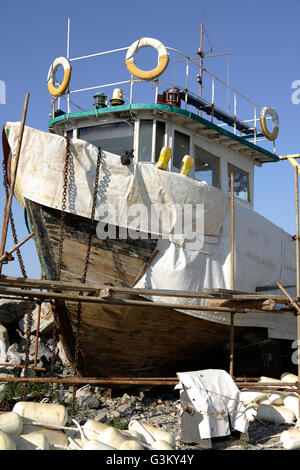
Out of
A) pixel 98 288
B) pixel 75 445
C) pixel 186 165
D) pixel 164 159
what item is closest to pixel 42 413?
pixel 75 445

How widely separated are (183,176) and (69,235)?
6.69 feet

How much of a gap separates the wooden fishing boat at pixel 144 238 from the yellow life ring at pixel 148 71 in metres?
0.02

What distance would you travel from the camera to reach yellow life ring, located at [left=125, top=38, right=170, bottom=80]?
822cm

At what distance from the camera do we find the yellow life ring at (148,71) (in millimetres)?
8219

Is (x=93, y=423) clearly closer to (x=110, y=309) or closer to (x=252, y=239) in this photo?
(x=110, y=309)

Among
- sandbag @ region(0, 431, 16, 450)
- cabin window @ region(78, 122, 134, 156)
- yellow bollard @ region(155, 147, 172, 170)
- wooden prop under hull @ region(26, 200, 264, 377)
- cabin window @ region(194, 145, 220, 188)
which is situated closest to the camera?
sandbag @ region(0, 431, 16, 450)

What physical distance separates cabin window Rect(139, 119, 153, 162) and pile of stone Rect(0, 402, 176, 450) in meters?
4.63

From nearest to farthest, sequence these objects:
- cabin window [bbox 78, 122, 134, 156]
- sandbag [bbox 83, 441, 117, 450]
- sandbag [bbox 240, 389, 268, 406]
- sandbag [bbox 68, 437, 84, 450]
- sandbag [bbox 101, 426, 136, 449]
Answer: sandbag [bbox 83, 441, 117, 450] < sandbag [bbox 101, 426, 136, 449] < sandbag [bbox 68, 437, 84, 450] < sandbag [bbox 240, 389, 268, 406] < cabin window [bbox 78, 122, 134, 156]

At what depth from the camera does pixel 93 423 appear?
16.5ft

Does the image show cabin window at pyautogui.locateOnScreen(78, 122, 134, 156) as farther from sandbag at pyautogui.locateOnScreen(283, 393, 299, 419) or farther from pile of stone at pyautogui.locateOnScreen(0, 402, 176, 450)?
pile of stone at pyautogui.locateOnScreen(0, 402, 176, 450)

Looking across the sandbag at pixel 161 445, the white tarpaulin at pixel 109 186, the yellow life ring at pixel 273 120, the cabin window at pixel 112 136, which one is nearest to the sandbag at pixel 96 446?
the sandbag at pixel 161 445

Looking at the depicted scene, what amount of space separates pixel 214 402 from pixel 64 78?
5.80 metres

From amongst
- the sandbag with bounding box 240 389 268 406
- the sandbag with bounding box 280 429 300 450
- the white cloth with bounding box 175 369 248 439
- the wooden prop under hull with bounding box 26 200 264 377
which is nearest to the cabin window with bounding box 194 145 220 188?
the wooden prop under hull with bounding box 26 200 264 377
